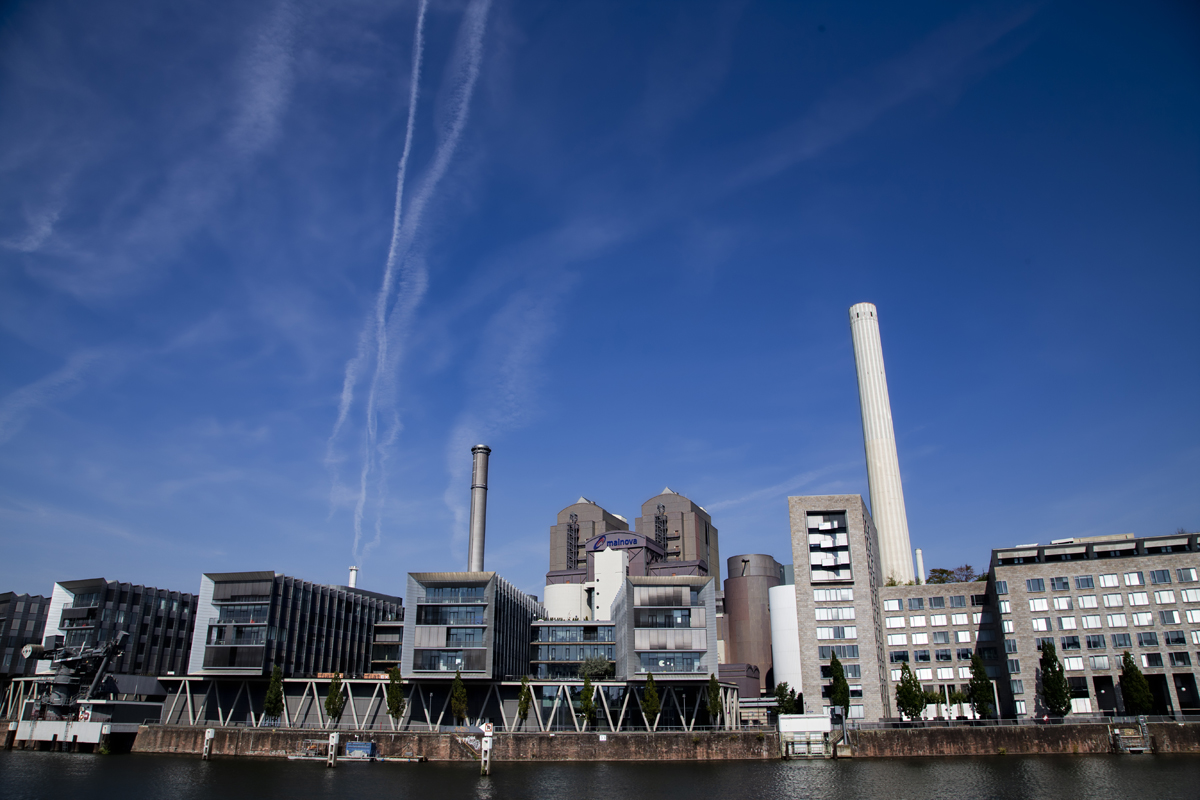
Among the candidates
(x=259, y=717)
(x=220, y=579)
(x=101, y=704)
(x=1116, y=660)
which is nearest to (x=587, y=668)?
A: (x=259, y=717)

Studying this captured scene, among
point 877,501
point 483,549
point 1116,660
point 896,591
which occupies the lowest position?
point 1116,660

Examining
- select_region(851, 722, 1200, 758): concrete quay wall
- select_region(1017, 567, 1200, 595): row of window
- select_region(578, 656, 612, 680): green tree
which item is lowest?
select_region(851, 722, 1200, 758): concrete quay wall

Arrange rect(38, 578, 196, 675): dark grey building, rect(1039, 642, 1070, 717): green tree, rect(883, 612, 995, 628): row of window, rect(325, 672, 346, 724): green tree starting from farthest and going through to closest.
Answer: rect(38, 578, 196, 675): dark grey building < rect(883, 612, 995, 628): row of window < rect(1039, 642, 1070, 717): green tree < rect(325, 672, 346, 724): green tree

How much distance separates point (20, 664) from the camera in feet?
535

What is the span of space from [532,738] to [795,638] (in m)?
74.0

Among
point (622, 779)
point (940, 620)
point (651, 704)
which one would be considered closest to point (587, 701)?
point (651, 704)

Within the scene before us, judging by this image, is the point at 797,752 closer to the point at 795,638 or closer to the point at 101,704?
the point at 795,638

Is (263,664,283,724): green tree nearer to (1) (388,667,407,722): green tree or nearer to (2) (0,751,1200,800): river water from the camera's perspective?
(1) (388,667,407,722): green tree

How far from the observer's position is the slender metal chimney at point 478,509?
166625mm

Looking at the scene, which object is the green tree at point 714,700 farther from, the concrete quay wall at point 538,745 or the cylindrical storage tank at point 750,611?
the cylindrical storage tank at point 750,611

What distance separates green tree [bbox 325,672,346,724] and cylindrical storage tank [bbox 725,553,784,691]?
9806cm

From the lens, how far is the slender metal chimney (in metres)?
167

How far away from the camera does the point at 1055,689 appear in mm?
119250

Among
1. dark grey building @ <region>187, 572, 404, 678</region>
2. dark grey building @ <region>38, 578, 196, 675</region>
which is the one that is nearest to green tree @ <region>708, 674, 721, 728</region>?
dark grey building @ <region>187, 572, 404, 678</region>
